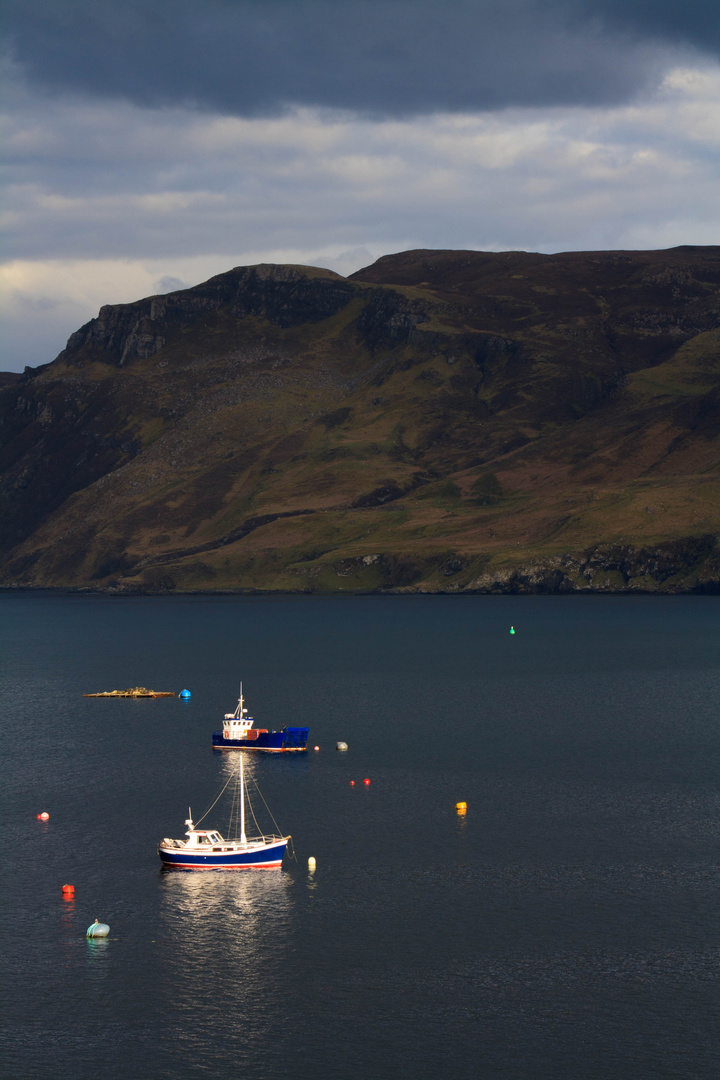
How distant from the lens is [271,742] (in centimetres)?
15050

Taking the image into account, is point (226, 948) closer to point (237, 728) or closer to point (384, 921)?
point (384, 921)

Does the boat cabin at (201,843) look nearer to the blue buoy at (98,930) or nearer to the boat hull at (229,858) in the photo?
the boat hull at (229,858)

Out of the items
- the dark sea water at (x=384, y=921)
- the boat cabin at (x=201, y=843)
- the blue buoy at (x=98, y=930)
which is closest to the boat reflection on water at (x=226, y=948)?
the dark sea water at (x=384, y=921)

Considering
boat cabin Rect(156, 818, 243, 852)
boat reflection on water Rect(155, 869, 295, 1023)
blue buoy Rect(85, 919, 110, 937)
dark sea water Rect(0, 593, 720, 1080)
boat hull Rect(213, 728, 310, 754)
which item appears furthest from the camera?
boat hull Rect(213, 728, 310, 754)

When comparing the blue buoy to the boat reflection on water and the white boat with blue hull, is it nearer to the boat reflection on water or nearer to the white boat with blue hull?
the boat reflection on water

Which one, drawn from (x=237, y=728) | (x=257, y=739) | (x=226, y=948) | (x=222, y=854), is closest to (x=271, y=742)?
(x=257, y=739)

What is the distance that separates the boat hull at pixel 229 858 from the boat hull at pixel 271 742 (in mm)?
54260

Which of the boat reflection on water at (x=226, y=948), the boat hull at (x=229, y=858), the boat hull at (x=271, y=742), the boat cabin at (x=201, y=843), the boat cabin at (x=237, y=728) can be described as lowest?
the boat reflection on water at (x=226, y=948)

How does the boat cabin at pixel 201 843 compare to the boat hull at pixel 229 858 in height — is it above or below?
above

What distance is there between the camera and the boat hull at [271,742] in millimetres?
149000

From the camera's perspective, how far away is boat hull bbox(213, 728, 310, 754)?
14900cm

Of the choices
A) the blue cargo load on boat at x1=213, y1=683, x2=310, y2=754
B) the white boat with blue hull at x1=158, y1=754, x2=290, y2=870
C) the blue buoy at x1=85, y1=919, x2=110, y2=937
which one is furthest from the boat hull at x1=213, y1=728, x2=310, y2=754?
the blue buoy at x1=85, y1=919, x2=110, y2=937

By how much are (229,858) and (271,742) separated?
5682 centimetres

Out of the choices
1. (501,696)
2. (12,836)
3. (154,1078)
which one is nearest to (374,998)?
(154,1078)
